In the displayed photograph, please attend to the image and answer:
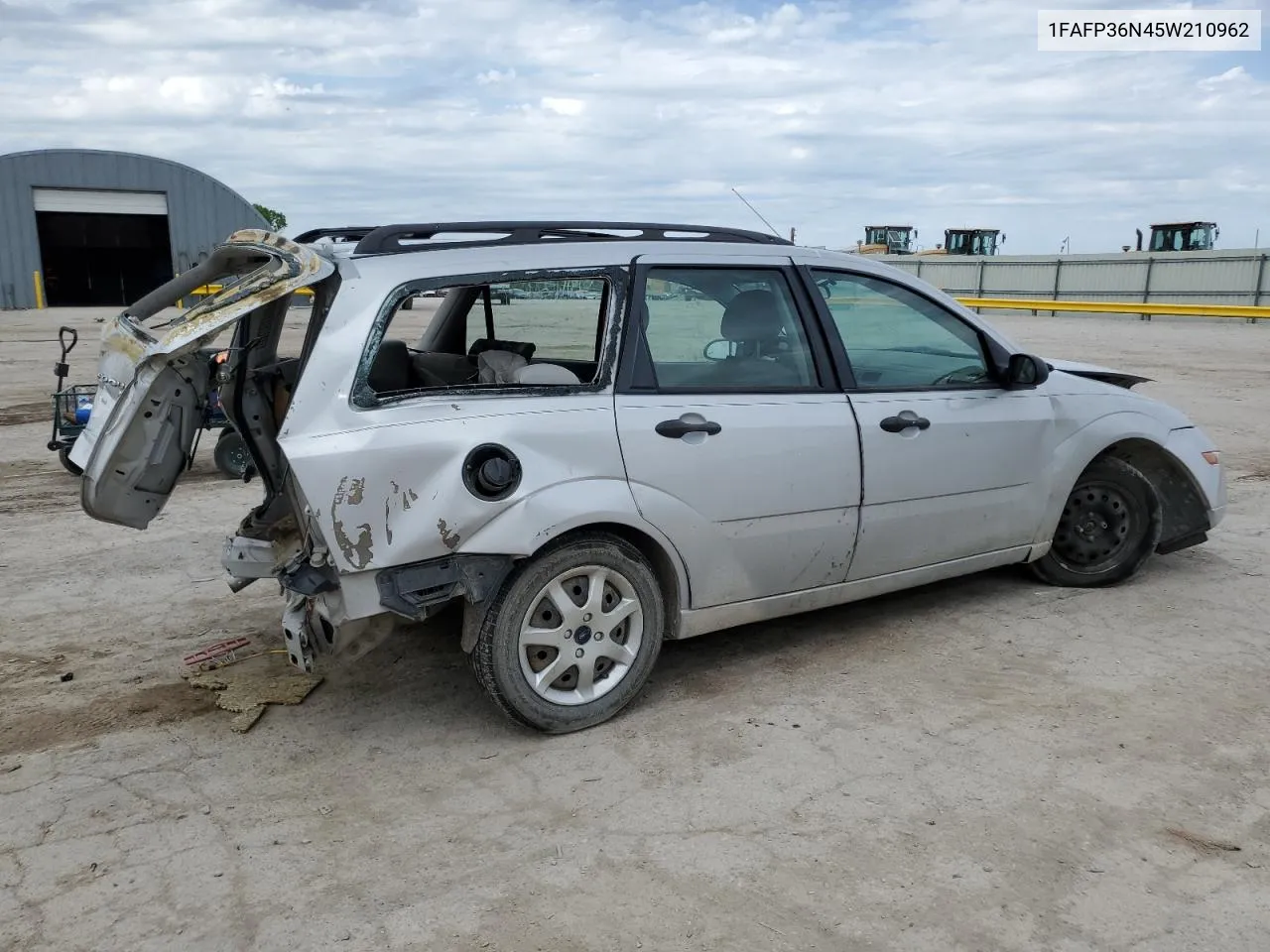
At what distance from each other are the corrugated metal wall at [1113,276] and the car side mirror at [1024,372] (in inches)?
1043

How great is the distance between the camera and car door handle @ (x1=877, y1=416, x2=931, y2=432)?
4.55m

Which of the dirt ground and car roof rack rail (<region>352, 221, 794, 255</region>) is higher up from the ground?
car roof rack rail (<region>352, 221, 794, 255</region>)

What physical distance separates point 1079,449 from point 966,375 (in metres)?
0.77

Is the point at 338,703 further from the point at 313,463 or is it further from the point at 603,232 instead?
the point at 603,232

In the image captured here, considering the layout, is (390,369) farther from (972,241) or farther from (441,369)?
(972,241)

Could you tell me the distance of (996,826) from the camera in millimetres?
3314

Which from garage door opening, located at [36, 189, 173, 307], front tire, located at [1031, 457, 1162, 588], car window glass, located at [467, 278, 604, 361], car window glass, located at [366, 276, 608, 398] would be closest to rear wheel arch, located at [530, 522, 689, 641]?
car window glass, located at [366, 276, 608, 398]

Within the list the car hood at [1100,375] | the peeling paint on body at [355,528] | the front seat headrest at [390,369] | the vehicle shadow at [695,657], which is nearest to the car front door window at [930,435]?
the vehicle shadow at [695,657]

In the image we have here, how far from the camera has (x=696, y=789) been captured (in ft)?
11.7

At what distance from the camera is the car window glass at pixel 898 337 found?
4.65 m

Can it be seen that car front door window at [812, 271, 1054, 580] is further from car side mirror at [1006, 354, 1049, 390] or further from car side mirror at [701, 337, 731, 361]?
car side mirror at [701, 337, 731, 361]

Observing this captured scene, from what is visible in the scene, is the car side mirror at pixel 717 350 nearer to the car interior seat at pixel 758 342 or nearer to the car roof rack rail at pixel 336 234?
the car interior seat at pixel 758 342

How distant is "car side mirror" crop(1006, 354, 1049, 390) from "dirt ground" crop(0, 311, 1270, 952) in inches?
45.2

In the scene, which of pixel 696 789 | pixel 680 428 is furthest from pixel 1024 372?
pixel 696 789
